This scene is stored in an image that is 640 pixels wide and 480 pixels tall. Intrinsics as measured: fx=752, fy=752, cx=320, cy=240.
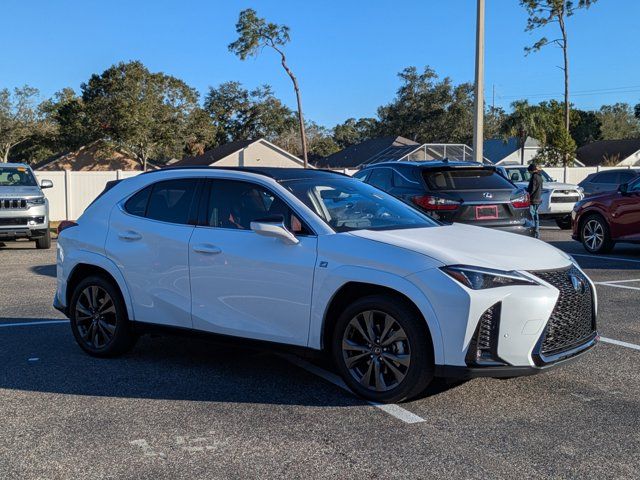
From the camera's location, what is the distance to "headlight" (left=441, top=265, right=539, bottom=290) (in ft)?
15.8

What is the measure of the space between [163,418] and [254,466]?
1077mm

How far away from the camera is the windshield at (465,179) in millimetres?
10727

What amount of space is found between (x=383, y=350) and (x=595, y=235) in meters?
10.7

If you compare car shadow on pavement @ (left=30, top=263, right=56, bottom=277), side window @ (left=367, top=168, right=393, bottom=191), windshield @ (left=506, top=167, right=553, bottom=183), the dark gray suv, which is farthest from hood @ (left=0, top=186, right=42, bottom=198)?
windshield @ (left=506, top=167, right=553, bottom=183)

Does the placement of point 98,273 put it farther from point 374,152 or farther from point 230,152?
point 374,152

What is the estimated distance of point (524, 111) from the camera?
5466 cm

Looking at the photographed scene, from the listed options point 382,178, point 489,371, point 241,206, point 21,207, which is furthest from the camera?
point 21,207

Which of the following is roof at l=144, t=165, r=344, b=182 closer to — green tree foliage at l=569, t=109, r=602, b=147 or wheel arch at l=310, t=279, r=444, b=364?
wheel arch at l=310, t=279, r=444, b=364

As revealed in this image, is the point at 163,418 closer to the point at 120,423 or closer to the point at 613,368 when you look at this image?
the point at 120,423

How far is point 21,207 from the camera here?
16312mm

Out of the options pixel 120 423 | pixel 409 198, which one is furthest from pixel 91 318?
pixel 409 198

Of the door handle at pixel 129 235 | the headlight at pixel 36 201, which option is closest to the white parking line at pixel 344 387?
the door handle at pixel 129 235

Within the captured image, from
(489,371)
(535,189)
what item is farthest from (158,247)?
(535,189)

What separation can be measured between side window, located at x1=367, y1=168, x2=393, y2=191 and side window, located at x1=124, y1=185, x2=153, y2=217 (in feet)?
18.5
